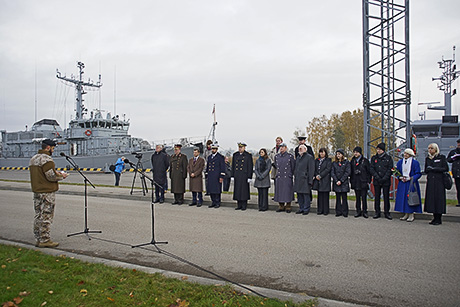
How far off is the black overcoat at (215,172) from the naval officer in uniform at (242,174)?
0.50 m

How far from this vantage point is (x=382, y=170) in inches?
373

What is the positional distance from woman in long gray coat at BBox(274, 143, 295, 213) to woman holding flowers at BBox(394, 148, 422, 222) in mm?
2877

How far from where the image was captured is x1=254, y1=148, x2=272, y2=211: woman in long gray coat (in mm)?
10945

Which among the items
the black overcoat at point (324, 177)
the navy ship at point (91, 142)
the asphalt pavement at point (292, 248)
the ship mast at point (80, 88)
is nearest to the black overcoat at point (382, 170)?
the asphalt pavement at point (292, 248)

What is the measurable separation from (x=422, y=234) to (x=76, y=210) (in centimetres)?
951

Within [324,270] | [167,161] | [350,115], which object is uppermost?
[350,115]

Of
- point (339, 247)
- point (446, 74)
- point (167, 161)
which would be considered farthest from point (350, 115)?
point (339, 247)

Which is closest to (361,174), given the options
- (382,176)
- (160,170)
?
(382,176)

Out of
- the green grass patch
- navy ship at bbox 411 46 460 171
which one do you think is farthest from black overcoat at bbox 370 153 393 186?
navy ship at bbox 411 46 460 171

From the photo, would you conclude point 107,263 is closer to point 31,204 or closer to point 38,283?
point 38,283

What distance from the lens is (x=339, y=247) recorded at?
6469 mm

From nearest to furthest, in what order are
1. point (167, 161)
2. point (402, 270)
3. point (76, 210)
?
point (402, 270) < point (76, 210) < point (167, 161)

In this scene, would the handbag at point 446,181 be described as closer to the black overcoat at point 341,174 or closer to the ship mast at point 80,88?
the black overcoat at point 341,174

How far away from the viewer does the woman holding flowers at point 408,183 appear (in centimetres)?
894
